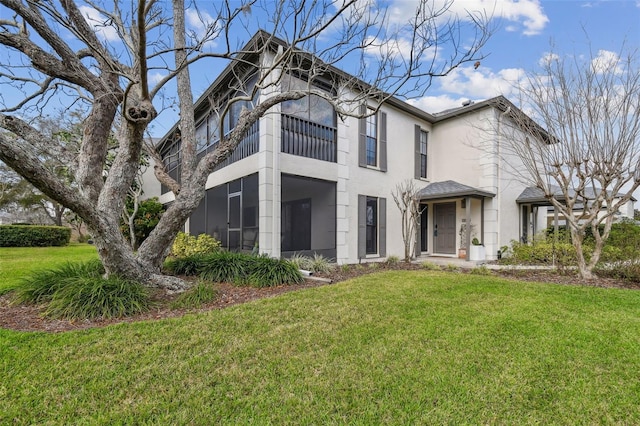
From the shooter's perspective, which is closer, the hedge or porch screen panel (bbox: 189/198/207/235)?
porch screen panel (bbox: 189/198/207/235)

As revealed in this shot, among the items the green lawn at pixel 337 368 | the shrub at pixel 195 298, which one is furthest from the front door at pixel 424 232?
the shrub at pixel 195 298

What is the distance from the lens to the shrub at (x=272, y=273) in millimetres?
Answer: 6367

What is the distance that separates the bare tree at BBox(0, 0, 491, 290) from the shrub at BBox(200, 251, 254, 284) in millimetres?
1029

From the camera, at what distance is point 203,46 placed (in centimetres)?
556

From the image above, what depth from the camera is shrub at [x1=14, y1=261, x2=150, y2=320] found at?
4.32m

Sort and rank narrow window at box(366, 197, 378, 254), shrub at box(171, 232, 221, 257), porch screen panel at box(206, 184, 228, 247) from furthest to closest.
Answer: porch screen panel at box(206, 184, 228, 247) → narrow window at box(366, 197, 378, 254) → shrub at box(171, 232, 221, 257)

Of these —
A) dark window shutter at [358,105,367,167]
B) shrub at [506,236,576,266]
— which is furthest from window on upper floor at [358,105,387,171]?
shrub at [506,236,576,266]

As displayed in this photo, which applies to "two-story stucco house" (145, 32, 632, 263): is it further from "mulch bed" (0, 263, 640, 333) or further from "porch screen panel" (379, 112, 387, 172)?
"mulch bed" (0, 263, 640, 333)

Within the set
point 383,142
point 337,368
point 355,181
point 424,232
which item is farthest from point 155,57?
point 424,232

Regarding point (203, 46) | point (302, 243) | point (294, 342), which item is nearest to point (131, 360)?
point (294, 342)

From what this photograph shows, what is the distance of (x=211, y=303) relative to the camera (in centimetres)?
511

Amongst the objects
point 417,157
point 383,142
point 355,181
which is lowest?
point 355,181

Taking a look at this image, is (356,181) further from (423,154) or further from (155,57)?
(155,57)

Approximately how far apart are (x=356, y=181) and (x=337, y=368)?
7908mm
